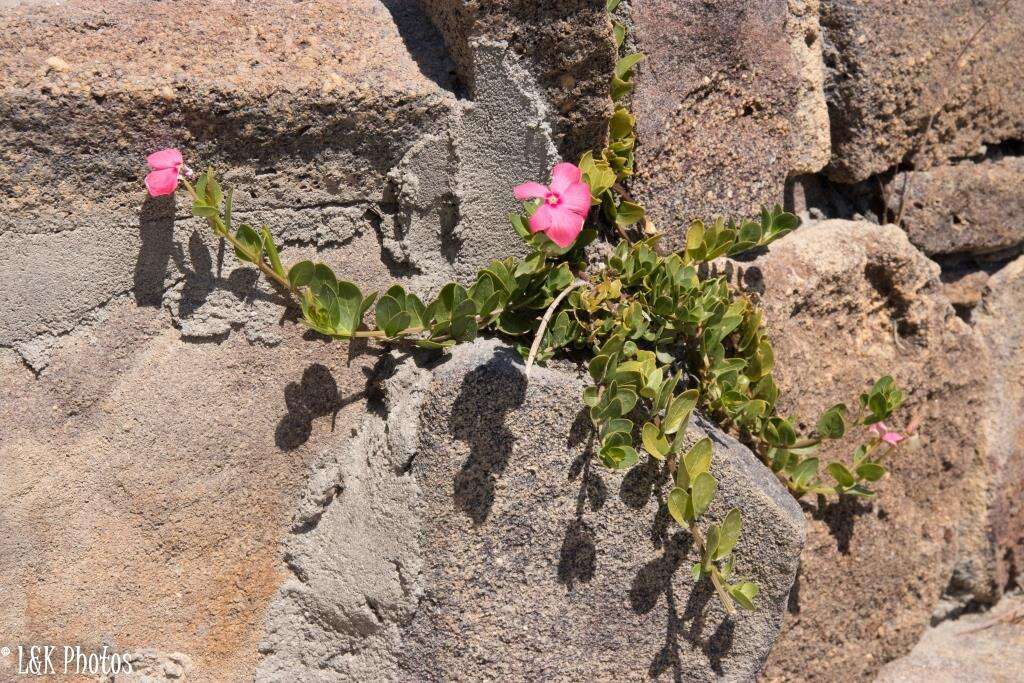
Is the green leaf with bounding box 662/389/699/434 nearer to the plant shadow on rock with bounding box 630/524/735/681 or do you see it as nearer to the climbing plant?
the climbing plant

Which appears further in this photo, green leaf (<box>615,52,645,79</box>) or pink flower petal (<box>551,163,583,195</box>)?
green leaf (<box>615,52,645,79</box>)

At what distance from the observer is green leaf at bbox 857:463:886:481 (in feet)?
4.42

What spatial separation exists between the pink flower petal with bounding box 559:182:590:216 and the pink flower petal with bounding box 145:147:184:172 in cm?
47

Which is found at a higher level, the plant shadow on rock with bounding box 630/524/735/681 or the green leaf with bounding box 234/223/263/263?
the green leaf with bounding box 234/223/263/263

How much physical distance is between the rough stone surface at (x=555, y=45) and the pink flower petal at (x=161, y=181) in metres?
0.42

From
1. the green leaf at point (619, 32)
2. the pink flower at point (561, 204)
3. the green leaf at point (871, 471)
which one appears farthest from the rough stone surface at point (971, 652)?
the green leaf at point (619, 32)

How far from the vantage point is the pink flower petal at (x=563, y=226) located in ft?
3.53

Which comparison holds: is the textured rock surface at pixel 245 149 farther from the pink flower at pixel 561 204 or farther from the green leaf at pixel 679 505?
the green leaf at pixel 679 505

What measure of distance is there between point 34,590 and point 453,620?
1.72 ft

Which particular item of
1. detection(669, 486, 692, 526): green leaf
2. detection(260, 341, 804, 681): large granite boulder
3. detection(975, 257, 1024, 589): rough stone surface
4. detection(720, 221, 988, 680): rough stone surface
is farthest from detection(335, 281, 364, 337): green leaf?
detection(975, 257, 1024, 589): rough stone surface

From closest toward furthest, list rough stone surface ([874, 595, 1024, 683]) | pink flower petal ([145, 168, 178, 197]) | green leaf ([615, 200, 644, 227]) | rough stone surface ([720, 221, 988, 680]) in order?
pink flower petal ([145, 168, 178, 197])
green leaf ([615, 200, 644, 227])
rough stone surface ([720, 221, 988, 680])
rough stone surface ([874, 595, 1024, 683])

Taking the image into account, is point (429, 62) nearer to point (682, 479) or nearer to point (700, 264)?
point (700, 264)

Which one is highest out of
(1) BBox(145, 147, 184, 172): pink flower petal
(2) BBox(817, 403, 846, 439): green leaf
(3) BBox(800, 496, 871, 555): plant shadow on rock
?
(1) BBox(145, 147, 184, 172): pink flower petal

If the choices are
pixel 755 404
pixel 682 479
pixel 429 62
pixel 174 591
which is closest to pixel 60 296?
pixel 174 591
